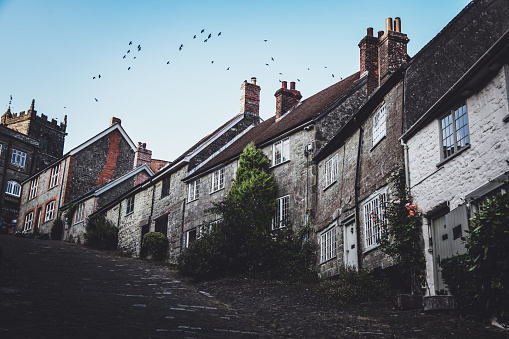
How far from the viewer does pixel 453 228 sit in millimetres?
11625

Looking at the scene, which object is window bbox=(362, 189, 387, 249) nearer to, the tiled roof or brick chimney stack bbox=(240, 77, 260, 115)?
the tiled roof

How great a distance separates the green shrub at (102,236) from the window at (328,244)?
17.9 m

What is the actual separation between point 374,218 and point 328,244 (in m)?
4.68

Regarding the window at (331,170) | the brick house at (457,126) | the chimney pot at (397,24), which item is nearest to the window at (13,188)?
the window at (331,170)

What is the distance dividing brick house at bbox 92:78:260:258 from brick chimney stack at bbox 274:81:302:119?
3.83 metres

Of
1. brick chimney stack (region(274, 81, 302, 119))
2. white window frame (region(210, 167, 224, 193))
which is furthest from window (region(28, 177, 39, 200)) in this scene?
brick chimney stack (region(274, 81, 302, 119))

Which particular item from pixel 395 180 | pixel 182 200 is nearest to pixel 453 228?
pixel 395 180

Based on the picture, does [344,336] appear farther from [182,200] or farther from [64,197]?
[64,197]

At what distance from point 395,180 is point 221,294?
6.23 meters

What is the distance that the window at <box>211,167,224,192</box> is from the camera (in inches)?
1043

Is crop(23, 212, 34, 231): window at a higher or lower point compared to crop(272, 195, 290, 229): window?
higher

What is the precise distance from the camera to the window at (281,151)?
22.9 meters

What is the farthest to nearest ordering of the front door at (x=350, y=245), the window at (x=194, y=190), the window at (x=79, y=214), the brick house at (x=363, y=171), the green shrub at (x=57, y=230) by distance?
1. the green shrub at (x=57, y=230)
2. the window at (x=79, y=214)
3. the window at (x=194, y=190)
4. the front door at (x=350, y=245)
5. the brick house at (x=363, y=171)

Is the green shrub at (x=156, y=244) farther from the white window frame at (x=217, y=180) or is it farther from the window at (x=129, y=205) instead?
the window at (x=129, y=205)
